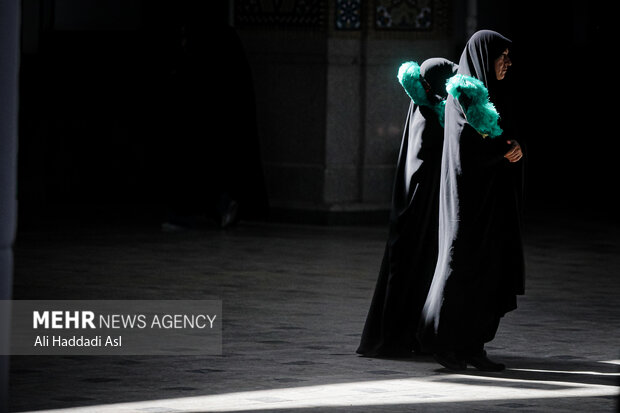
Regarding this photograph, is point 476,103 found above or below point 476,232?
above

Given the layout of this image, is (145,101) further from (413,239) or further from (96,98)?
(413,239)

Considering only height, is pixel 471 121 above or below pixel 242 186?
above

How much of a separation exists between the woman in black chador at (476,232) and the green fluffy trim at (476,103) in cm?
4

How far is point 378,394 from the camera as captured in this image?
5.95 m

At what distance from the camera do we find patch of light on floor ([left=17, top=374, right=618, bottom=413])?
A: 562 centimetres

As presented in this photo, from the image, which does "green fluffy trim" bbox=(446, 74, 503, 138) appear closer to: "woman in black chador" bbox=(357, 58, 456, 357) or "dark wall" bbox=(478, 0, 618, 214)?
"woman in black chador" bbox=(357, 58, 456, 357)

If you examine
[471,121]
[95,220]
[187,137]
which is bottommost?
[95,220]

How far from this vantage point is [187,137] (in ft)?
39.7

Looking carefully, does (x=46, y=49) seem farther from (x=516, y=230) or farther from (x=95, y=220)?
(x=516, y=230)

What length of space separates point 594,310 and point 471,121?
2.46 m

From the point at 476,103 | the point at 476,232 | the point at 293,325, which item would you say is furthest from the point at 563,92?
the point at 476,103

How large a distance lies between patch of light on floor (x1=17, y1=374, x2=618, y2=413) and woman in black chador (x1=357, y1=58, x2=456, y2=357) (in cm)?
50

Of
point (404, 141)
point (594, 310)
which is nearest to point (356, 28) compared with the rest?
point (594, 310)

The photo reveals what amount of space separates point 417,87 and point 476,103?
469 mm
